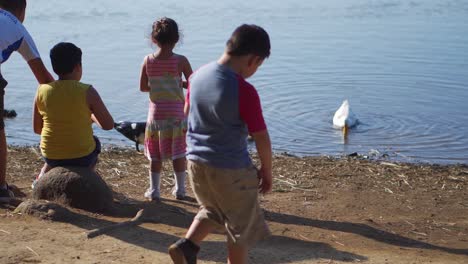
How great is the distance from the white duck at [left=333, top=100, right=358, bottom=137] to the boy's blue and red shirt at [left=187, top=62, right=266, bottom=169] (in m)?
7.18

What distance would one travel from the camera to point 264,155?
485 cm

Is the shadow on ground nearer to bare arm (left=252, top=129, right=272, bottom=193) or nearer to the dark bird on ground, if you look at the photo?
the dark bird on ground

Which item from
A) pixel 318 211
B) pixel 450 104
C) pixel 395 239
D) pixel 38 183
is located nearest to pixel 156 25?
pixel 38 183

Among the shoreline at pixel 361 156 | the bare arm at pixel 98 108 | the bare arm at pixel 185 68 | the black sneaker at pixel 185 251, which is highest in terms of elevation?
the bare arm at pixel 185 68

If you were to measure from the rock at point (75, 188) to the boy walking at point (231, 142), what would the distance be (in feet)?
6.36

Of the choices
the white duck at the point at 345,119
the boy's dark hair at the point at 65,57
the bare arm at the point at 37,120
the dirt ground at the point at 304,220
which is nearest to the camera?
the dirt ground at the point at 304,220

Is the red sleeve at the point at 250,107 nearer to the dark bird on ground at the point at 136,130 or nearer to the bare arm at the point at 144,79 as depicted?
the bare arm at the point at 144,79

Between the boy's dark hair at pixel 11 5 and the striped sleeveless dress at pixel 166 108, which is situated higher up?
the boy's dark hair at pixel 11 5

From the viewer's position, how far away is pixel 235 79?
4.75m

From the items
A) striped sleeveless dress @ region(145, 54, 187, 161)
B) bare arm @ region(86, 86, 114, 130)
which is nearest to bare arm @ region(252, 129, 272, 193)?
bare arm @ region(86, 86, 114, 130)

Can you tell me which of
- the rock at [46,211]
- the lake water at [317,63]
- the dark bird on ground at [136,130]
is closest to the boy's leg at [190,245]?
the rock at [46,211]

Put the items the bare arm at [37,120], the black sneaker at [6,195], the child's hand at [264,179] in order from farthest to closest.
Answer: the black sneaker at [6,195]
the bare arm at [37,120]
the child's hand at [264,179]

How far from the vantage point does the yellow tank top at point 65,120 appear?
263 inches

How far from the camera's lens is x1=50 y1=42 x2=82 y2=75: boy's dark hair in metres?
6.65
